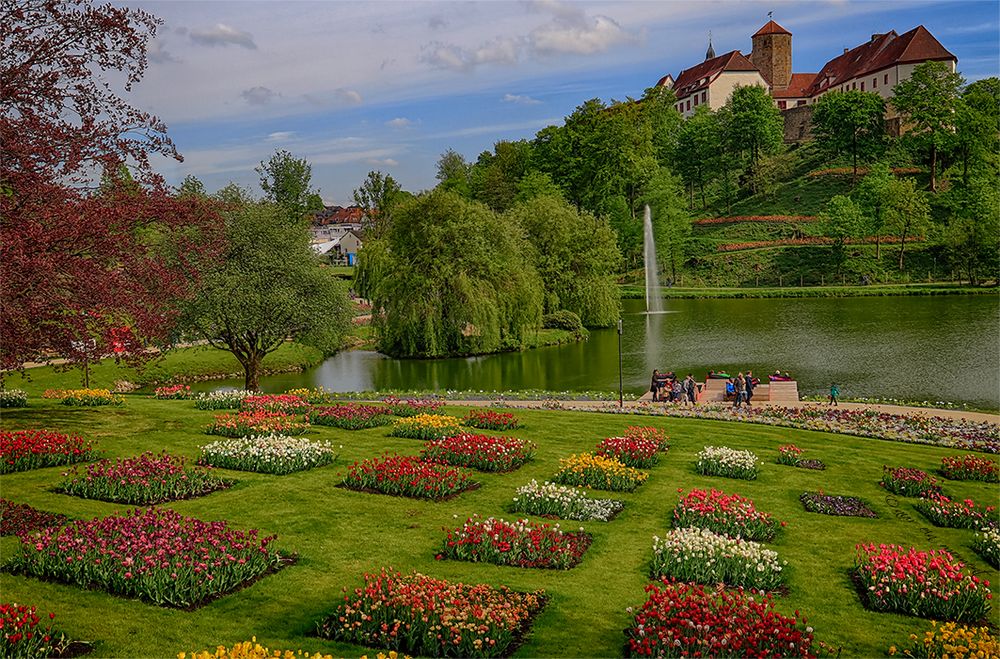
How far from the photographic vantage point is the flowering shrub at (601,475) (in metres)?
16.3

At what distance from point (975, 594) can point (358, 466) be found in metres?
10.4

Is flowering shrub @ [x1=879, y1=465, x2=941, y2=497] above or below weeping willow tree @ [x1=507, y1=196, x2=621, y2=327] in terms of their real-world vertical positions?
below

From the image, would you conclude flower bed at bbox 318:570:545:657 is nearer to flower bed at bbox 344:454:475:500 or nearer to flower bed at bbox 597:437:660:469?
flower bed at bbox 344:454:475:500

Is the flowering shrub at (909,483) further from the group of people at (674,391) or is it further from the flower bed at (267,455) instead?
the group of people at (674,391)

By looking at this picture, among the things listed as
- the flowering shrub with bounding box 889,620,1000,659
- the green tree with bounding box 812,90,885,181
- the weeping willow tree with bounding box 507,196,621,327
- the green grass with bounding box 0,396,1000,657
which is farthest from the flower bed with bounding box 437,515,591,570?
the green tree with bounding box 812,90,885,181

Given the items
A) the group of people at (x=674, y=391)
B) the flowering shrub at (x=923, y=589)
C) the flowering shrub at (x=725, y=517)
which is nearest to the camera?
the flowering shrub at (x=923, y=589)

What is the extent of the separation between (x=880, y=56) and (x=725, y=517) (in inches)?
5027

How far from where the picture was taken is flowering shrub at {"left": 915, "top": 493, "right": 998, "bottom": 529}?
14688mm

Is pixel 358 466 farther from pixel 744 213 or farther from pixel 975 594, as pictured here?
pixel 744 213

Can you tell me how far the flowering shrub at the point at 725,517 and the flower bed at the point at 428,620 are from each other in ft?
15.7

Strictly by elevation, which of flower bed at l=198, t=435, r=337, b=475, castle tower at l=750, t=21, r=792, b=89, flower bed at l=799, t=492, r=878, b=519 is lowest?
flower bed at l=799, t=492, r=878, b=519

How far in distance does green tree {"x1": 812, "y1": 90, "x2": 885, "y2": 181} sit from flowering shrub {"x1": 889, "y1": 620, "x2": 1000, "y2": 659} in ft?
346

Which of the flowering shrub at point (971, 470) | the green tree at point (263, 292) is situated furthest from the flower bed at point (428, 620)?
the green tree at point (263, 292)

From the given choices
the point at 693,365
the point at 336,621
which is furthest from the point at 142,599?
the point at 693,365
